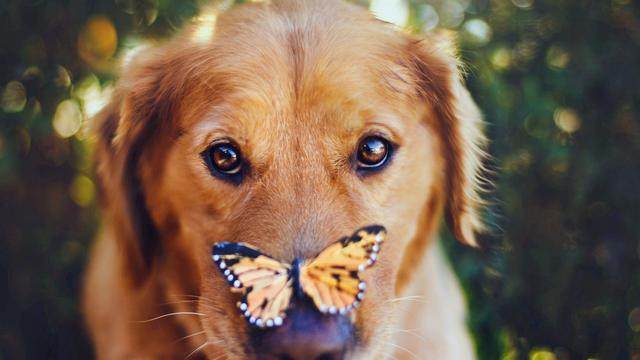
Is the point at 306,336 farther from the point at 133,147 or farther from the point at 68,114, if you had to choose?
the point at 68,114

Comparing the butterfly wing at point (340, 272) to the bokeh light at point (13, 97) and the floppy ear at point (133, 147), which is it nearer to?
the floppy ear at point (133, 147)

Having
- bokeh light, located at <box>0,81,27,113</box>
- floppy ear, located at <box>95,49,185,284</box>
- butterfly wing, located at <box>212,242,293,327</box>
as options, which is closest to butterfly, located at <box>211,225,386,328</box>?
butterfly wing, located at <box>212,242,293,327</box>

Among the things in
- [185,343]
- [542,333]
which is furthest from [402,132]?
[542,333]

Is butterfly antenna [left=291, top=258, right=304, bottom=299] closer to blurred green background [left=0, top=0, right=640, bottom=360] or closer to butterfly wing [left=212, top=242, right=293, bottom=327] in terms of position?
butterfly wing [left=212, top=242, right=293, bottom=327]

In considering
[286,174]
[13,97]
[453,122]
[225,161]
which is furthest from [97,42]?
[453,122]

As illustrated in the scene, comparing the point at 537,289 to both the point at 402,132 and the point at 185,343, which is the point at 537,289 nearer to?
the point at 402,132

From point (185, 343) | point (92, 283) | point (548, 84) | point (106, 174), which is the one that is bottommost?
point (92, 283)

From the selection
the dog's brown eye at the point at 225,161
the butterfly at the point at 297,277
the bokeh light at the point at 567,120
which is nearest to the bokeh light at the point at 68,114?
the dog's brown eye at the point at 225,161
